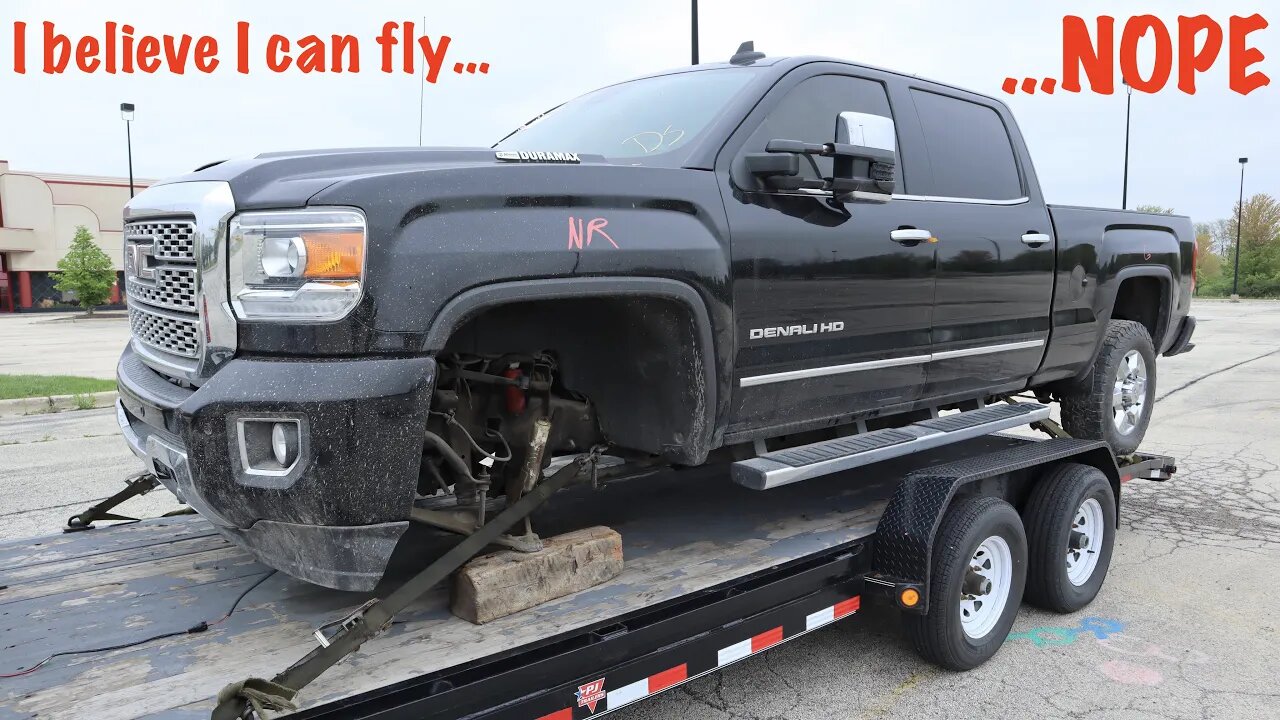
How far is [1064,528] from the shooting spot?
13.9ft

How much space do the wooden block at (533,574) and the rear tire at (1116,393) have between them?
12.2ft

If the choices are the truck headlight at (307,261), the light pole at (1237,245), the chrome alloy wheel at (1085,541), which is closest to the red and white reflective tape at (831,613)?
the chrome alloy wheel at (1085,541)

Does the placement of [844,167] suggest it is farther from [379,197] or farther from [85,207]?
[85,207]

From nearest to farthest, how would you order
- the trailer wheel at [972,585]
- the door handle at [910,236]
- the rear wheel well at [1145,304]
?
the trailer wheel at [972,585], the door handle at [910,236], the rear wheel well at [1145,304]

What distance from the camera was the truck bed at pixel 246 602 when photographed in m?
2.39

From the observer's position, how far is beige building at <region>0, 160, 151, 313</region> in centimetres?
3753

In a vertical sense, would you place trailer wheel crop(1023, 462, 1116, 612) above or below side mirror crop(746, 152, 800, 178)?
below

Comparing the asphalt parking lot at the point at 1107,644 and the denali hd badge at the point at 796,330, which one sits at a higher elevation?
the denali hd badge at the point at 796,330

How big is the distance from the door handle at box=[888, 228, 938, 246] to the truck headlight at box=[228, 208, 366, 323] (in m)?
2.25

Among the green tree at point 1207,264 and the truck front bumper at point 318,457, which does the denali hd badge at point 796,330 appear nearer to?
the truck front bumper at point 318,457

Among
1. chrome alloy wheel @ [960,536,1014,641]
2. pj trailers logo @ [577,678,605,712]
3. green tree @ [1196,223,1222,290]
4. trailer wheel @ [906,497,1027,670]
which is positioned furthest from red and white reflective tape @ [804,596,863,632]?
green tree @ [1196,223,1222,290]

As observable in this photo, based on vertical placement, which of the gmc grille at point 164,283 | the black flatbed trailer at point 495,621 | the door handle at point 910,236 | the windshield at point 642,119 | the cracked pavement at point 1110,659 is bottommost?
the cracked pavement at point 1110,659

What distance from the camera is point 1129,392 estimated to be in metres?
5.91

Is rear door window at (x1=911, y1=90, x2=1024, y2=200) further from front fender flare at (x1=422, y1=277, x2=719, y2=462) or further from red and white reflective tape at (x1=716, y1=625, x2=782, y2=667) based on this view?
red and white reflective tape at (x1=716, y1=625, x2=782, y2=667)
